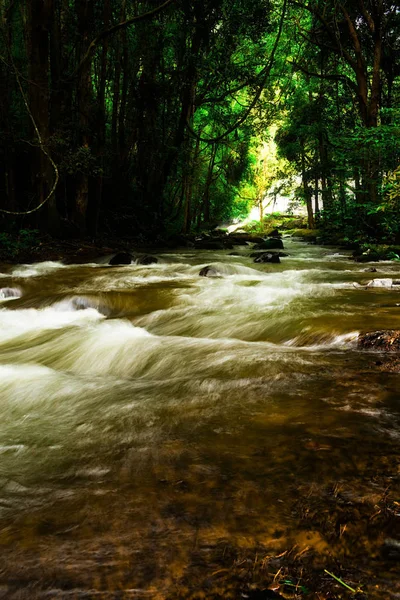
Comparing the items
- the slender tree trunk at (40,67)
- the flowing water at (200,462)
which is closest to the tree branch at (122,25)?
the slender tree trunk at (40,67)

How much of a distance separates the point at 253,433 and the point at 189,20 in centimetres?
1541

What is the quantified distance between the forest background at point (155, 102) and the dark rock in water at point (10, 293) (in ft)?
6.27

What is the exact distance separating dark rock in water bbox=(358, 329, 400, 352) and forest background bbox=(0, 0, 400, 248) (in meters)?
4.02

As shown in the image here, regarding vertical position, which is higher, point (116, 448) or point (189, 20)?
point (189, 20)

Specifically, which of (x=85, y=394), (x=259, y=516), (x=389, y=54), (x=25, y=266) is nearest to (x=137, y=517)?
(x=259, y=516)

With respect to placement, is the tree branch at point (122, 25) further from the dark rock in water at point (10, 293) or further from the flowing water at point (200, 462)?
the flowing water at point (200, 462)

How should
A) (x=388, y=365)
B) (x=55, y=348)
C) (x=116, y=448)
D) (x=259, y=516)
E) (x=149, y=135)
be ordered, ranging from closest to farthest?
(x=259, y=516)
(x=116, y=448)
(x=388, y=365)
(x=55, y=348)
(x=149, y=135)

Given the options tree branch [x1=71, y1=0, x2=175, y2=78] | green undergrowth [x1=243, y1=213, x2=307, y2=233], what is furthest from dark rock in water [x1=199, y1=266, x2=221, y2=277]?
green undergrowth [x1=243, y1=213, x2=307, y2=233]

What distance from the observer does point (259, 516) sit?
4.83 ft

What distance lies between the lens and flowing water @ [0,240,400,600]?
1243 mm

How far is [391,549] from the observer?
4.23 feet

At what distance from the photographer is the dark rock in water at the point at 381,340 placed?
138 inches

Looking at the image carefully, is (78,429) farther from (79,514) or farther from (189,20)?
(189,20)

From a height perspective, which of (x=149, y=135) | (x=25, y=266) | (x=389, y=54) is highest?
(x=389, y=54)
